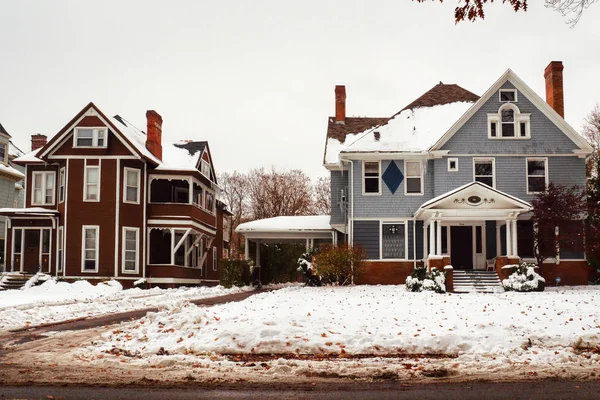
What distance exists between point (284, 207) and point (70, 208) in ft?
106

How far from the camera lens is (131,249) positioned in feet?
111

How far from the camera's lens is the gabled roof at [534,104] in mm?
28656

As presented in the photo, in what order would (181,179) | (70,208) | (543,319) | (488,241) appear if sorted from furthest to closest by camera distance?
(181,179) < (70,208) < (488,241) < (543,319)

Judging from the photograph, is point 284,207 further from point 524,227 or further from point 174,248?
point 524,227

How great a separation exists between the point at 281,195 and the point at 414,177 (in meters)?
35.3

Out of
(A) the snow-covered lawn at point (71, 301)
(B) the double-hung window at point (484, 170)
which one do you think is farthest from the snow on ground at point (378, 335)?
(B) the double-hung window at point (484, 170)

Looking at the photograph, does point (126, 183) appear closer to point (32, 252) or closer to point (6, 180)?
point (32, 252)

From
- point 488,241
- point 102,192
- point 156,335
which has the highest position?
point 102,192

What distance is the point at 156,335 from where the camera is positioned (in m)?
12.5

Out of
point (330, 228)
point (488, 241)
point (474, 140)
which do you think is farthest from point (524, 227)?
point (330, 228)

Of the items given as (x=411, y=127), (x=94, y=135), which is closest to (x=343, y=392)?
(x=411, y=127)

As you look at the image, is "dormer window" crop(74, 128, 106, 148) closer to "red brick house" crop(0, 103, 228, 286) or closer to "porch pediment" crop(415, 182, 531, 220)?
"red brick house" crop(0, 103, 228, 286)

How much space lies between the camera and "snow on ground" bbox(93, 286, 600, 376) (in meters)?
11.4

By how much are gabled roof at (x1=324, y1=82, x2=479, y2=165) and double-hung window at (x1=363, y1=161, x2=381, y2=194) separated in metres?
0.78
